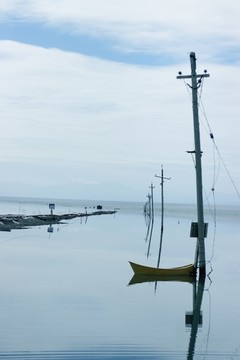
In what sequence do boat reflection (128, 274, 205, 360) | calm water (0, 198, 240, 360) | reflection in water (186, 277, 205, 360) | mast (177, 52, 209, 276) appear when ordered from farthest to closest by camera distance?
mast (177, 52, 209, 276)
boat reflection (128, 274, 205, 360)
reflection in water (186, 277, 205, 360)
calm water (0, 198, 240, 360)

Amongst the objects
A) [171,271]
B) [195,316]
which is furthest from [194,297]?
[171,271]

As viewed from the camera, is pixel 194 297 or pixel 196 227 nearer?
pixel 194 297

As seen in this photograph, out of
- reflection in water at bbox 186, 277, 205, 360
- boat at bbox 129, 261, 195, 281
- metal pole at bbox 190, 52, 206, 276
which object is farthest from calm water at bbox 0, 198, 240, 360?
metal pole at bbox 190, 52, 206, 276

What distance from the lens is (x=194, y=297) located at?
25.6 meters

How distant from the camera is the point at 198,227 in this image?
96.8 ft

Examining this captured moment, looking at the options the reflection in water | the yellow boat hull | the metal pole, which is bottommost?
the reflection in water

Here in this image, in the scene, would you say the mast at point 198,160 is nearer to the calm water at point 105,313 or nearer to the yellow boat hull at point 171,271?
the yellow boat hull at point 171,271

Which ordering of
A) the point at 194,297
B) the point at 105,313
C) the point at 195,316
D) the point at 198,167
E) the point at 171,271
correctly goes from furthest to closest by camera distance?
the point at 171,271 < the point at 198,167 < the point at 194,297 < the point at 195,316 < the point at 105,313

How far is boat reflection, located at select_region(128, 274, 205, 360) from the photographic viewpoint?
17798 mm

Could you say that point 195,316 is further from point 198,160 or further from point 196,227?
point 198,160

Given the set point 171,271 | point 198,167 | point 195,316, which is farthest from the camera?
point 171,271

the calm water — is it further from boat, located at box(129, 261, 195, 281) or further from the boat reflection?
boat, located at box(129, 261, 195, 281)

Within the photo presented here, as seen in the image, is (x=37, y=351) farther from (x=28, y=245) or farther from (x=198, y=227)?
(x=28, y=245)

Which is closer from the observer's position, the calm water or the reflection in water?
the calm water
